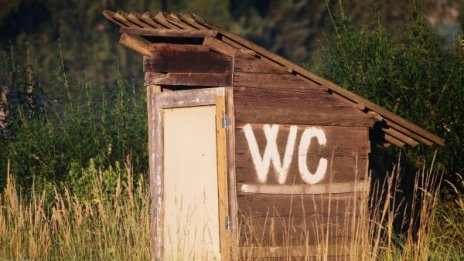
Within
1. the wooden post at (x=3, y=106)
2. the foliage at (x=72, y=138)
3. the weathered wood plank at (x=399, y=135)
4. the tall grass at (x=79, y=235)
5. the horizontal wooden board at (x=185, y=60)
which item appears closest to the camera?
the horizontal wooden board at (x=185, y=60)

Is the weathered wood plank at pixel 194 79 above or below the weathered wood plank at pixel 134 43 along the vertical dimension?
below

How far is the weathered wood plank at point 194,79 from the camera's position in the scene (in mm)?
9586

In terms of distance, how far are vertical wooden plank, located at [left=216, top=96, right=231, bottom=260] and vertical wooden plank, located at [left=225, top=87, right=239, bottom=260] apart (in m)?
0.04

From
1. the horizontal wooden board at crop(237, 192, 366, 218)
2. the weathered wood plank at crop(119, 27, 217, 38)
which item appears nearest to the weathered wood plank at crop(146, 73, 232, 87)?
the weathered wood plank at crop(119, 27, 217, 38)

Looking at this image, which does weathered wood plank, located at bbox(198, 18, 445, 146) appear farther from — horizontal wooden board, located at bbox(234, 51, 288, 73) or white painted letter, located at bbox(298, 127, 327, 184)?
white painted letter, located at bbox(298, 127, 327, 184)

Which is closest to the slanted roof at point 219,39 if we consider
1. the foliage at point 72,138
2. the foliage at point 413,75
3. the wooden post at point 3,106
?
the foliage at point 413,75

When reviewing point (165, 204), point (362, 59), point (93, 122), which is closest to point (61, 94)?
point (93, 122)

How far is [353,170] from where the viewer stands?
32.7 ft

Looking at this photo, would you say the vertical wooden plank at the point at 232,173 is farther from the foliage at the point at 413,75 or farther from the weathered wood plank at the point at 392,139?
the foliage at the point at 413,75

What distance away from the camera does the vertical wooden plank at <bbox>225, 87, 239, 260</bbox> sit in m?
9.38

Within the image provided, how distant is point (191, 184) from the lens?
992 centimetres

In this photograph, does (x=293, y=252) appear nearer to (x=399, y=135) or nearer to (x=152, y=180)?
(x=152, y=180)

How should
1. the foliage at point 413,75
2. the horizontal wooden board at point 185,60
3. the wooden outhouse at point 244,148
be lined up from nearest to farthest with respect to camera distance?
1. the wooden outhouse at point 244,148
2. the horizontal wooden board at point 185,60
3. the foliage at point 413,75

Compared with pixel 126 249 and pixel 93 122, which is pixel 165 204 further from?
pixel 93 122
